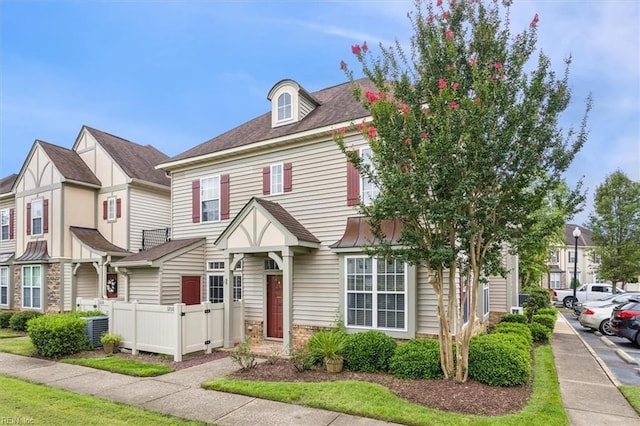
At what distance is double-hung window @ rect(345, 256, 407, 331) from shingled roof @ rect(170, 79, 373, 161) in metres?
4.23

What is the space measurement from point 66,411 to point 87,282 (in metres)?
14.3

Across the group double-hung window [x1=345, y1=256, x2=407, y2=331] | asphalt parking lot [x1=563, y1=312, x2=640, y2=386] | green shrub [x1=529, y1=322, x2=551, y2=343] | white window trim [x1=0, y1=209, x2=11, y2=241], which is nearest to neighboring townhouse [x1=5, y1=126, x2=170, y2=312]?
white window trim [x1=0, y1=209, x2=11, y2=241]

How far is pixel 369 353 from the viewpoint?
8570 mm

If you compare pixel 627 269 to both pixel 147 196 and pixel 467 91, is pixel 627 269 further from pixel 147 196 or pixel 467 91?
pixel 147 196

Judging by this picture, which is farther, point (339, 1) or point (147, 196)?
point (147, 196)

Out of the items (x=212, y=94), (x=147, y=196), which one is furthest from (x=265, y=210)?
(x=212, y=94)

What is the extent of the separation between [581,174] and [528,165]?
127 centimetres

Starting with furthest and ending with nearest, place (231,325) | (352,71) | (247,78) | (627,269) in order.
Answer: (627,269) < (247,78) < (231,325) < (352,71)

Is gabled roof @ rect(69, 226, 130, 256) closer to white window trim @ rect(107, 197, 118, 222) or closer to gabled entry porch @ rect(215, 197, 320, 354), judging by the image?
white window trim @ rect(107, 197, 118, 222)

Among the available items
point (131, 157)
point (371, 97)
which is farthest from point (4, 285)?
point (371, 97)

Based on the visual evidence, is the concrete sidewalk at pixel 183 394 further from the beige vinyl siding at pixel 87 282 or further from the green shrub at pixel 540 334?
the green shrub at pixel 540 334

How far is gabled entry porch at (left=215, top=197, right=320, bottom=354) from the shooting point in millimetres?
10672

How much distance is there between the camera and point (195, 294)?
1424cm

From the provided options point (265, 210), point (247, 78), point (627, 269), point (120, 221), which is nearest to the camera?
point (265, 210)
